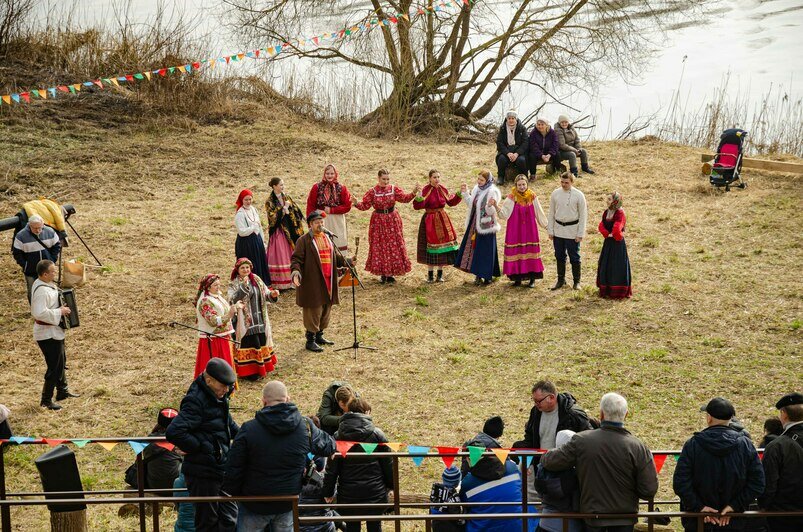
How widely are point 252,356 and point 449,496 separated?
14.0 ft

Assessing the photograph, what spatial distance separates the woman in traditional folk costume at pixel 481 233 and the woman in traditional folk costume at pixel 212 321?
13.1ft

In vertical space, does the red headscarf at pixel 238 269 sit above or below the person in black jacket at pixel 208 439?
above

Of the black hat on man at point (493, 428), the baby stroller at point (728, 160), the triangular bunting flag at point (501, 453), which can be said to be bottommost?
the triangular bunting flag at point (501, 453)

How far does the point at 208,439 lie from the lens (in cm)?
576

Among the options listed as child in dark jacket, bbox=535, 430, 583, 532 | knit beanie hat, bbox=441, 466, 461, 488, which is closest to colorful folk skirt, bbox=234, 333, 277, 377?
knit beanie hat, bbox=441, 466, 461, 488

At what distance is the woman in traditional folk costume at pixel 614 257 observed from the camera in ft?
37.4

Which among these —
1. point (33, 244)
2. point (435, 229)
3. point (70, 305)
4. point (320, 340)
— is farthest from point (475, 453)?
point (33, 244)

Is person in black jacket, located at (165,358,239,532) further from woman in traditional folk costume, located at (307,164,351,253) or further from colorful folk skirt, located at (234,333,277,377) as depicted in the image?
woman in traditional folk costume, located at (307,164,351,253)

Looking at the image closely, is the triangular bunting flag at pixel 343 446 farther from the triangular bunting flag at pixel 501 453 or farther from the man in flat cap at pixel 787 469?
the man in flat cap at pixel 787 469

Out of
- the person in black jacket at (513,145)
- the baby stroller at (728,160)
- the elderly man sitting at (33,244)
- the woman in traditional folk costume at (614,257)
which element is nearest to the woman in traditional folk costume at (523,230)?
the woman in traditional folk costume at (614,257)

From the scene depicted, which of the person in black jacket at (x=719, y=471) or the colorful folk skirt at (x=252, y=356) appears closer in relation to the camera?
the person in black jacket at (x=719, y=471)

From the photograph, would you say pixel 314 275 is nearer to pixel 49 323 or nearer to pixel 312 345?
pixel 312 345

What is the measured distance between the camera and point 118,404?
31.2ft

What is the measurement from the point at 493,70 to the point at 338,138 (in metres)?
4.47
